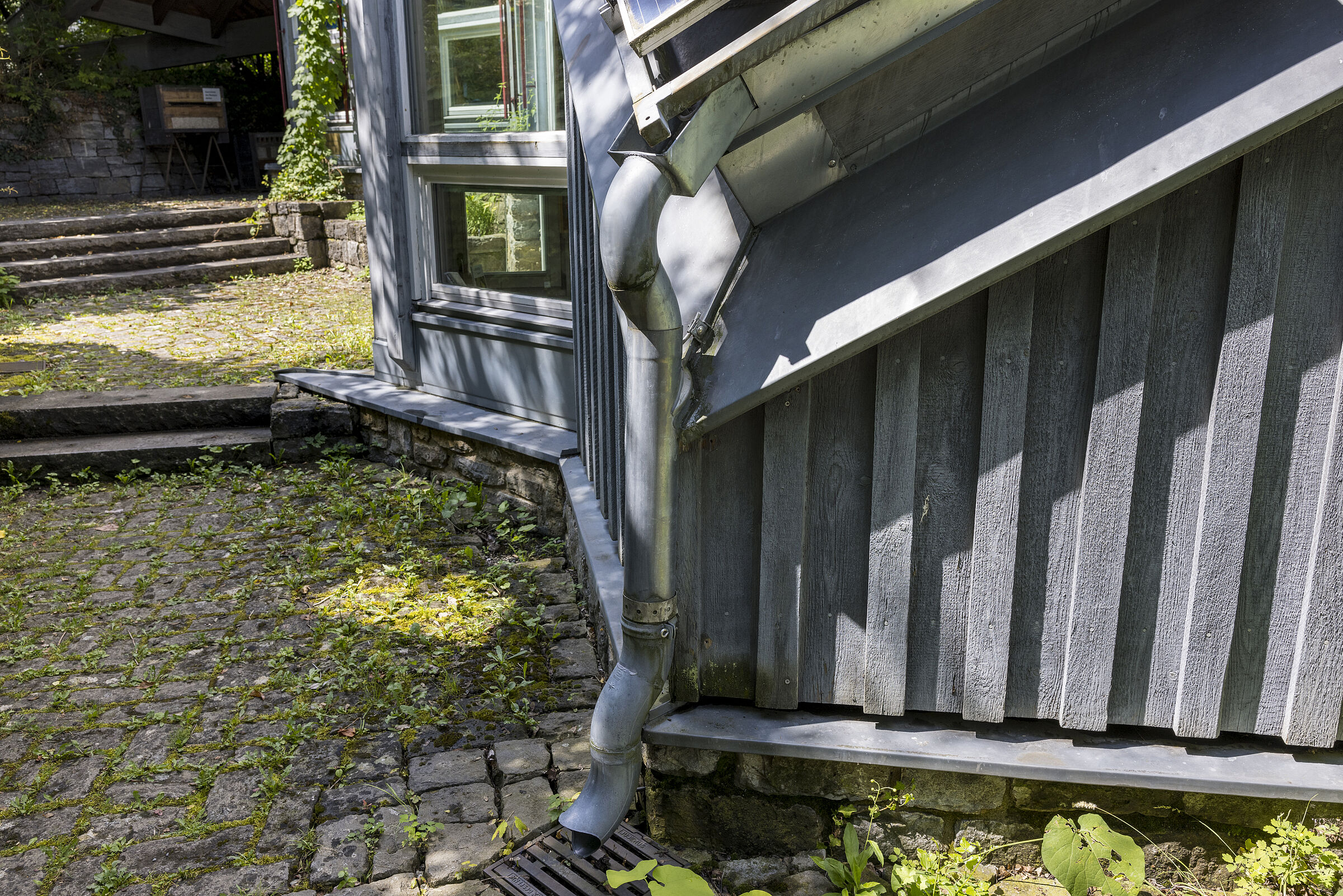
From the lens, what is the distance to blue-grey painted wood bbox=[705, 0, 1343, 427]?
6.24 feet

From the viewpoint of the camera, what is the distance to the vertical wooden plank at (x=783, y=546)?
2312 millimetres

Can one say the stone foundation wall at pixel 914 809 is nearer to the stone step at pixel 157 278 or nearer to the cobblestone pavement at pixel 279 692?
the cobblestone pavement at pixel 279 692

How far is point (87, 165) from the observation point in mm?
15039

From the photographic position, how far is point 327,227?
1117cm

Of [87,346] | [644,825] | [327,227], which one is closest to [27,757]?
[644,825]

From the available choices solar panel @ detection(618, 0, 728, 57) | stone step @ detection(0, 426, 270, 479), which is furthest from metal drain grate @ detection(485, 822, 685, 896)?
stone step @ detection(0, 426, 270, 479)

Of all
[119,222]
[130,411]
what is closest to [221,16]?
[119,222]

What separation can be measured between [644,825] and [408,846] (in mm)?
630

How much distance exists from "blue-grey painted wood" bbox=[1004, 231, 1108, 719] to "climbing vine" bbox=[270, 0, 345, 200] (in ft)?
32.8

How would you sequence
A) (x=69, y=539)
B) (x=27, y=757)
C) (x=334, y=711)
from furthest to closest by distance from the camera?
(x=69, y=539) → (x=334, y=711) → (x=27, y=757)

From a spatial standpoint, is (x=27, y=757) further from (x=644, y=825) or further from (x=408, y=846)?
(x=644, y=825)

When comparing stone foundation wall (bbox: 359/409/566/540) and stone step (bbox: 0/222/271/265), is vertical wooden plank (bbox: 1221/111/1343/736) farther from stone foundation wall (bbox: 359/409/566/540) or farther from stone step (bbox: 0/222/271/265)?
stone step (bbox: 0/222/271/265)

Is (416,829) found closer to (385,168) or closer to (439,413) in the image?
(439,413)

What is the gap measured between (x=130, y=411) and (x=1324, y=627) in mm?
5990
